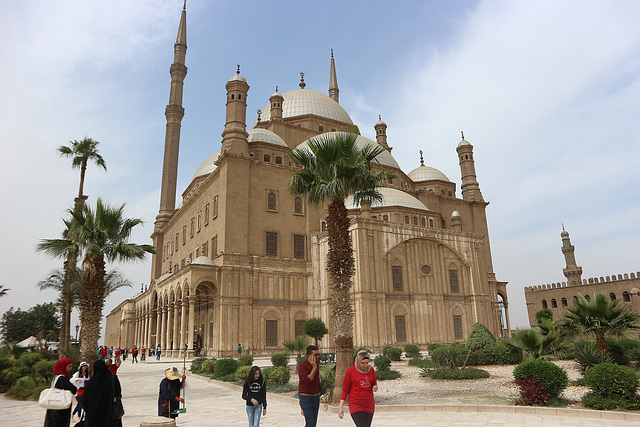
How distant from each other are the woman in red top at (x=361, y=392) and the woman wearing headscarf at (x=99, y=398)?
2.89 meters

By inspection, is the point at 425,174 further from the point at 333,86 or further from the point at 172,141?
the point at 172,141

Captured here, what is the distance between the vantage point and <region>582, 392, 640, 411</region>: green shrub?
8.23 m

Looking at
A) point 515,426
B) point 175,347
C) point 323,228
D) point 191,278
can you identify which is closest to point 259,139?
point 323,228

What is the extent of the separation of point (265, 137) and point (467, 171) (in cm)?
2137

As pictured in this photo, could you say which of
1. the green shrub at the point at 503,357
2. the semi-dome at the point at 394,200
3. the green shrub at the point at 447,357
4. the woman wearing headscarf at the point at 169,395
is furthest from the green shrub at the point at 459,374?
the semi-dome at the point at 394,200

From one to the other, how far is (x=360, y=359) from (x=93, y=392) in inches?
131

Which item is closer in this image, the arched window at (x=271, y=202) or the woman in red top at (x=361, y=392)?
the woman in red top at (x=361, y=392)

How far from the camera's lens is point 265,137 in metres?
35.2

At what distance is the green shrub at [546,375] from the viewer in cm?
904

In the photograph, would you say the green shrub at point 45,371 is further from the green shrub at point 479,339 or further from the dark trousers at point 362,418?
the green shrub at point 479,339

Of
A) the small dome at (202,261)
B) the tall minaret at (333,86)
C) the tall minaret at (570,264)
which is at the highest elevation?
the tall minaret at (333,86)

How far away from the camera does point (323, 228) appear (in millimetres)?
32344

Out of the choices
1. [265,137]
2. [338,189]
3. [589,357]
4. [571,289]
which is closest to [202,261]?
[265,137]

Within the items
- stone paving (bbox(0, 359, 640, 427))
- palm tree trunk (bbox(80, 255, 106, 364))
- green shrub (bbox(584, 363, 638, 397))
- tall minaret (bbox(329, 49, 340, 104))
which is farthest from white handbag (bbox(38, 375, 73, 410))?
tall minaret (bbox(329, 49, 340, 104))
